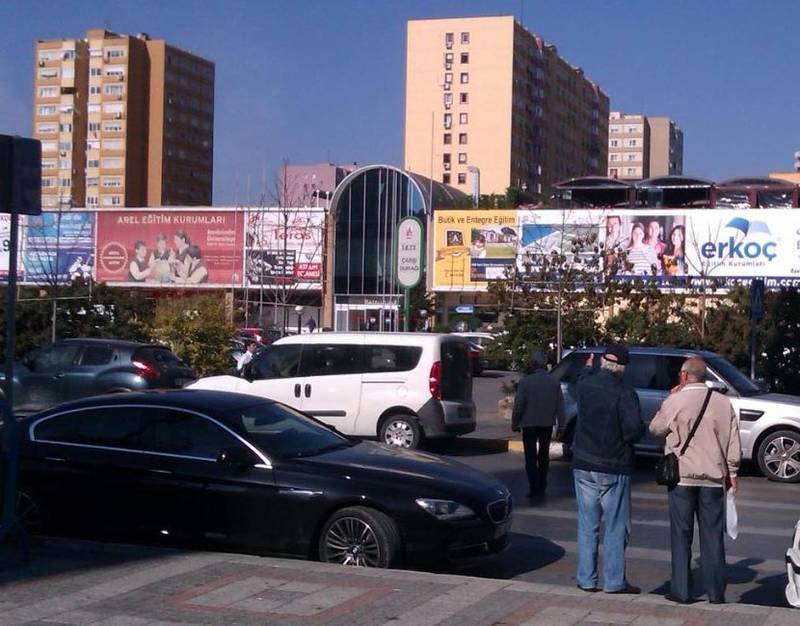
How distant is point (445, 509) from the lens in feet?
29.2

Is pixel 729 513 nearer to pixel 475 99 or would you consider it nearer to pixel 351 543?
pixel 351 543

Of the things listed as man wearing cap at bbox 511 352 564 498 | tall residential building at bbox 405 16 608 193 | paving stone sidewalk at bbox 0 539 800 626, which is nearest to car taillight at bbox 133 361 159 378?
man wearing cap at bbox 511 352 564 498

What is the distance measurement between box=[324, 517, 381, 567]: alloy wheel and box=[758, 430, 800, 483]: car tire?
342 inches

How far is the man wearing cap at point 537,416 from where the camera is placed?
13.6 meters

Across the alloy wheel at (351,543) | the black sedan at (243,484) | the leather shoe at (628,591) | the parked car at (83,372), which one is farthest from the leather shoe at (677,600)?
the parked car at (83,372)

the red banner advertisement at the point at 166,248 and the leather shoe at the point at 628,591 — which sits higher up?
the red banner advertisement at the point at 166,248

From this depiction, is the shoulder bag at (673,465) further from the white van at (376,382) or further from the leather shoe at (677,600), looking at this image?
the white van at (376,382)

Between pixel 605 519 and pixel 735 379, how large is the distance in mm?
9249

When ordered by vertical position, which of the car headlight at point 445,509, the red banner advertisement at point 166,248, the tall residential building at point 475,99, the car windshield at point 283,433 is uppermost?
the tall residential building at point 475,99

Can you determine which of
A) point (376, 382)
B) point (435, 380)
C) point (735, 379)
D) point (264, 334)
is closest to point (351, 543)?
point (435, 380)

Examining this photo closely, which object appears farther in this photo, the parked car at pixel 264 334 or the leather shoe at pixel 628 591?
the parked car at pixel 264 334

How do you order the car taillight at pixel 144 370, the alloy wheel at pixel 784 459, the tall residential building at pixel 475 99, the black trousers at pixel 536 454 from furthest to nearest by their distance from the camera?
1. the tall residential building at pixel 475 99
2. the car taillight at pixel 144 370
3. the alloy wheel at pixel 784 459
4. the black trousers at pixel 536 454

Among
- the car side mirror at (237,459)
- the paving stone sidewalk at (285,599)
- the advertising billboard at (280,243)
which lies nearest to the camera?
the paving stone sidewalk at (285,599)

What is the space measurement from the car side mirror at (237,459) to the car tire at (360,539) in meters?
0.81
